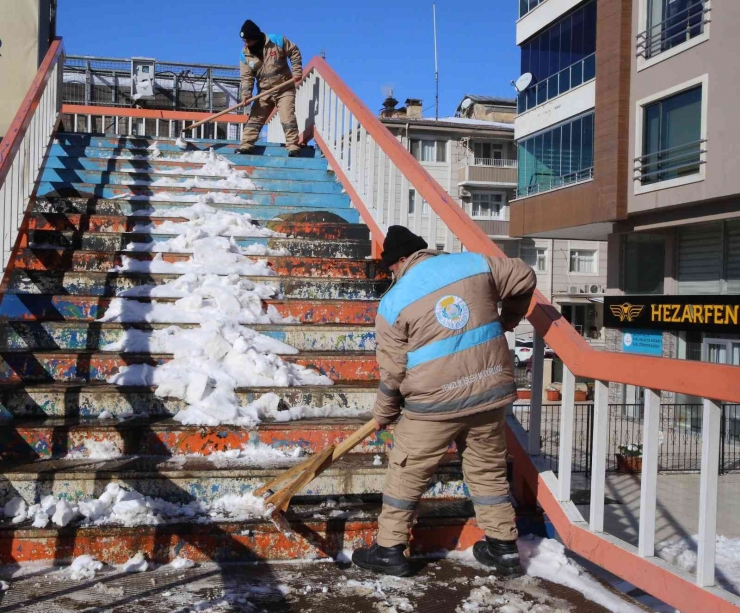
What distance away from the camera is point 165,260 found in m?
5.36

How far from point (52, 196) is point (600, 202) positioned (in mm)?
15635

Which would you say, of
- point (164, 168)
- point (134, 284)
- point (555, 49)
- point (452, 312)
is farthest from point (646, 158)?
point (452, 312)

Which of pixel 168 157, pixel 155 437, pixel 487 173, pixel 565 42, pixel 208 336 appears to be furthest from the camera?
pixel 487 173

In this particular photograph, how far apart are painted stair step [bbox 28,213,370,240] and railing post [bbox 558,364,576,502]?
316 centimetres

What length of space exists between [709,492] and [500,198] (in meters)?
37.3

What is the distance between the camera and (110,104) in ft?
49.3

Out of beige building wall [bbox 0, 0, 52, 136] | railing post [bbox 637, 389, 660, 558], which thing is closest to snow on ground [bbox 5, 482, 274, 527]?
railing post [bbox 637, 389, 660, 558]

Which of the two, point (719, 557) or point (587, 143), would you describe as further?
point (587, 143)

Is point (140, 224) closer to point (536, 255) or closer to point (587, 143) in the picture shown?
point (587, 143)

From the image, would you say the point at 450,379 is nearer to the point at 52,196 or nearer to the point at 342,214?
the point at 342,214

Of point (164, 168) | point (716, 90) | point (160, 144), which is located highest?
point (716, 90)

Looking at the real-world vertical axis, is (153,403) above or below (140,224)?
below

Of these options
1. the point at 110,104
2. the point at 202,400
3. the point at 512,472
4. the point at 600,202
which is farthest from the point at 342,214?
the point at 600,202

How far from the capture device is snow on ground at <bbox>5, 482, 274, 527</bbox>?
124 inches
